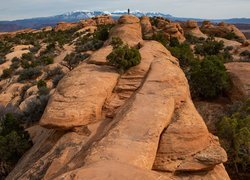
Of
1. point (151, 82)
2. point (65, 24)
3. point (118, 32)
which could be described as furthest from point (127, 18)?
point (65, 24)

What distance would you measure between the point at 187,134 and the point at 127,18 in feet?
76.9

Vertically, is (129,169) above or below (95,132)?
above

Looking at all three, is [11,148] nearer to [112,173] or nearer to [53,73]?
[112,173]

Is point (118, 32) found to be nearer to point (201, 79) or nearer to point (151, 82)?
point (201, 79)

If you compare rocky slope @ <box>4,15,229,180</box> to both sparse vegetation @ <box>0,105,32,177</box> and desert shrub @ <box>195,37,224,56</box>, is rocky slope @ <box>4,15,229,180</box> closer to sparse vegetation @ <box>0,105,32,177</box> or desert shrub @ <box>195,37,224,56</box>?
sparse vegetation @ <box>0,105,32,177</box>

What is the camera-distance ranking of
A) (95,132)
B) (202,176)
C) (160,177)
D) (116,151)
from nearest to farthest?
1. (160,177)
2. (116,151)
3. (202,176)
4. (95,132)

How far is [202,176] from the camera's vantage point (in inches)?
481

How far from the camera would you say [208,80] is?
27953mm

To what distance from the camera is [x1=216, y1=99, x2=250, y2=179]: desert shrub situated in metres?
17.5

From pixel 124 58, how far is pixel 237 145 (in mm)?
6973

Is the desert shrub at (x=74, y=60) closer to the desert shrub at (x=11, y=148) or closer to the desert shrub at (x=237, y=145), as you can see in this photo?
the desert shrub at (x=11, y=148)

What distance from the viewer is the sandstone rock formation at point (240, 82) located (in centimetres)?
2731

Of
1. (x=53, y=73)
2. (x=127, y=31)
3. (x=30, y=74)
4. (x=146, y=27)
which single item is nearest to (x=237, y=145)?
(x=127, y=31)

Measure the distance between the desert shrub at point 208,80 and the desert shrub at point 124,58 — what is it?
1081cm
